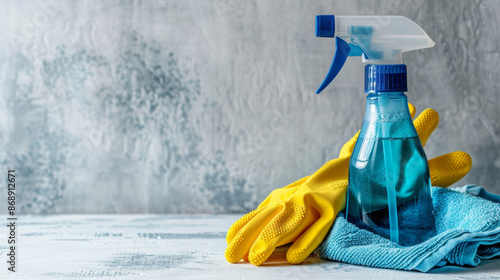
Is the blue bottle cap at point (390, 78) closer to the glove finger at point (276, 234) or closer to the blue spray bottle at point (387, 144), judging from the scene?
the blue spray bottle at point (387, 144)

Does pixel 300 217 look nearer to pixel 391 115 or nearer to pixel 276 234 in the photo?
pixel 276 234

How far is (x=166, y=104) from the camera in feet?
3.19

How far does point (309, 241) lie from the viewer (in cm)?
61

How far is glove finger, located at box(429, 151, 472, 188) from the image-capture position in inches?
27.4

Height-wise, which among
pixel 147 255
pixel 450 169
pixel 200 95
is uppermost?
pixel 200 95

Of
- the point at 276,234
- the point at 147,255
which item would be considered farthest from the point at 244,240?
the point at 147,255

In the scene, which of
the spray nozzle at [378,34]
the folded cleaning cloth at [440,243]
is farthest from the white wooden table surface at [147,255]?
the spray nozzle at [378,34]

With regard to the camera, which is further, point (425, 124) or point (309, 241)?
point (425, 124)

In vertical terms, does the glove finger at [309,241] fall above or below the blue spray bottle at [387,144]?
below

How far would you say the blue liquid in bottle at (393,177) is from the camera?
1.95 ft

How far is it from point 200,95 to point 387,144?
45 cm

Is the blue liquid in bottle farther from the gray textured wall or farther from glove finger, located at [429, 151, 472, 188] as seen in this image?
the gray textured wall

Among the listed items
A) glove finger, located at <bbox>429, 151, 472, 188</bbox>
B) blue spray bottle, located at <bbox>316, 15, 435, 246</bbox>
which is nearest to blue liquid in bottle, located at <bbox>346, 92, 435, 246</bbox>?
blue spray bottle, located at <bbox>316, 15, 435, 246</bbox>

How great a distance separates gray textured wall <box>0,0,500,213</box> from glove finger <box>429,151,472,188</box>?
28 cm
